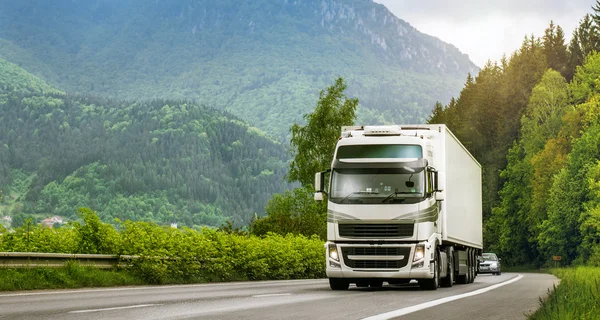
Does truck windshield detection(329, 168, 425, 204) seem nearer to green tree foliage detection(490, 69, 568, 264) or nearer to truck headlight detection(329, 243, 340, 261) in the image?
truck headlight detection(329, 243, 340, 261)

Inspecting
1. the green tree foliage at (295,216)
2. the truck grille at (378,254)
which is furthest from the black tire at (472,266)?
the green tree foliage at (295,216)

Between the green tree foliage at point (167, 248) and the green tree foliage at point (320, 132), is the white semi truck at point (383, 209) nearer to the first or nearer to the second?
the green tree foliage at point (167, 248)

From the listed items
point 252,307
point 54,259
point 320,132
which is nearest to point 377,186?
point 54,259

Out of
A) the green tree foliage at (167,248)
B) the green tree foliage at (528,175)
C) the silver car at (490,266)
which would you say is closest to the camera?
the green tree foliage at (167,248)

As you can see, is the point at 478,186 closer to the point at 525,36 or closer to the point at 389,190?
the point at 389,190

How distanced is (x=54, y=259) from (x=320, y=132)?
43.5 m

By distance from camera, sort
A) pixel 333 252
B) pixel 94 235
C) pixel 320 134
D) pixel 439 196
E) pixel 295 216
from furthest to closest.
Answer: pixel 320 134 → pixel 295 216 → pixel 94 235 → pixel 439 196 → pixel 333 252

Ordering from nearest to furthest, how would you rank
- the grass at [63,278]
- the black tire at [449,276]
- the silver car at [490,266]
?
the grass at [63,278], the black tire at [449,276], the silver car at [490,266]

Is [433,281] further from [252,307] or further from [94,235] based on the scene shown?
[252,307]

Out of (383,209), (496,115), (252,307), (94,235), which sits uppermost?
(496,115)

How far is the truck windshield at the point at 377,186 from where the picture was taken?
22281mm

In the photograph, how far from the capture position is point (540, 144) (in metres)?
87.5

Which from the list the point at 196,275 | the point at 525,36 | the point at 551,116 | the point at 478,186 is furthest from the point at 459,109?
the point at 196,275

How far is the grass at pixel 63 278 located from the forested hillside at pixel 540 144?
129 ft
